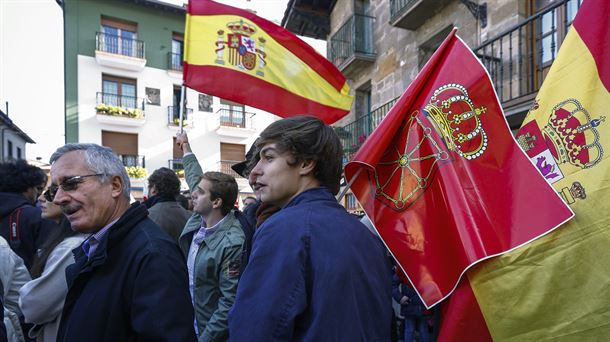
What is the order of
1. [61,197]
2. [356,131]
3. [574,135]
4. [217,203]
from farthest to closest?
[356,131], [217,203], [574,135], [61,197]

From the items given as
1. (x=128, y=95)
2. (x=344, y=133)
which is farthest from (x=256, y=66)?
(x=128, y=95)

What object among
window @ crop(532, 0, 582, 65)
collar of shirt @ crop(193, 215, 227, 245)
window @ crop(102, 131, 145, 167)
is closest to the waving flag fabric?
collar of shirt @ crop(193, 215, 227, 245)

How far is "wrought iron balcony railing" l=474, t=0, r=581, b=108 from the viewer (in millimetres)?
4965

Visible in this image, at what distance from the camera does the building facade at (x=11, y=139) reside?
21.9m

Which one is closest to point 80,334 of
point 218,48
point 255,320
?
point 255,320

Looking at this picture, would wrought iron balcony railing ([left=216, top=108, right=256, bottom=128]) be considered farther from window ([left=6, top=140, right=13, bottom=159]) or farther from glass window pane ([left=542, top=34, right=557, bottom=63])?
glass window pane ([left=542, top=34, right=557, bottom=63])

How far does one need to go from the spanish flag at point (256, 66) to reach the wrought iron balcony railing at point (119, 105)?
18.5 meters

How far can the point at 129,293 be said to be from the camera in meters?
1.50

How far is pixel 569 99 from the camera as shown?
6.52 ft

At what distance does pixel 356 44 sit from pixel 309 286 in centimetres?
899

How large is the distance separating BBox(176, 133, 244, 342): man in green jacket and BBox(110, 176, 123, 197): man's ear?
0.97 meters

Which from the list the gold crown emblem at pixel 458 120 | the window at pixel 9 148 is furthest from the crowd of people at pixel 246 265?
the window at pixel 9 148

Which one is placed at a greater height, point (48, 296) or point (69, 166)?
point (69, 166)

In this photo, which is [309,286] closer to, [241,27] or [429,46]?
[241,27]
